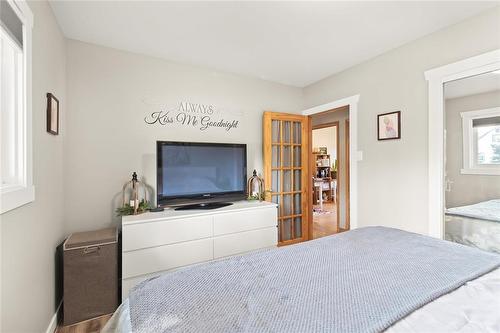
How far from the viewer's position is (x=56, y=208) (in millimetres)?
1956

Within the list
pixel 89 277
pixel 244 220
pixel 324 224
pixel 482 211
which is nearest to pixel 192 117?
pixel 244 220

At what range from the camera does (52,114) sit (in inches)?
68.4

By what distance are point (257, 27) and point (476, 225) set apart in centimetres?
260

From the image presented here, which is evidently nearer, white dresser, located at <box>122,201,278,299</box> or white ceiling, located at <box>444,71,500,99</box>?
white ceiling, located at <box>444,71,500,99</box>

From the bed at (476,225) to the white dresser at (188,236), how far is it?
1.71 metres

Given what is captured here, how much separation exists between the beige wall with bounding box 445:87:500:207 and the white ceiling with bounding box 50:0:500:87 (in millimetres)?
712

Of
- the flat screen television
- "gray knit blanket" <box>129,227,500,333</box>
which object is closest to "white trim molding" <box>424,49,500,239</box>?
"gray knit blanket" <box>129,227,500,333</box>

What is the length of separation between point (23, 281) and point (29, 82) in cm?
110

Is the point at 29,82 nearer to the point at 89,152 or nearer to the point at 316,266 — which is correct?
the point at 89,152

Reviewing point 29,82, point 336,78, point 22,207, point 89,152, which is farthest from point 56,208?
point 336,78

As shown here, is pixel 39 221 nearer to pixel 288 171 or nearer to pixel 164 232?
pixel 164 232

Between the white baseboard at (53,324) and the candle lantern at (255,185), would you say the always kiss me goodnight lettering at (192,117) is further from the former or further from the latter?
the white baseboard at (53,324)

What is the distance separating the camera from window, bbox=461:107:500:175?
1.98m

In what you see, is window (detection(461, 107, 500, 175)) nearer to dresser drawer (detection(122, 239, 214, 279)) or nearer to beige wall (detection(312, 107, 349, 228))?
beige wall (detection(312, 107, 349, 228))
